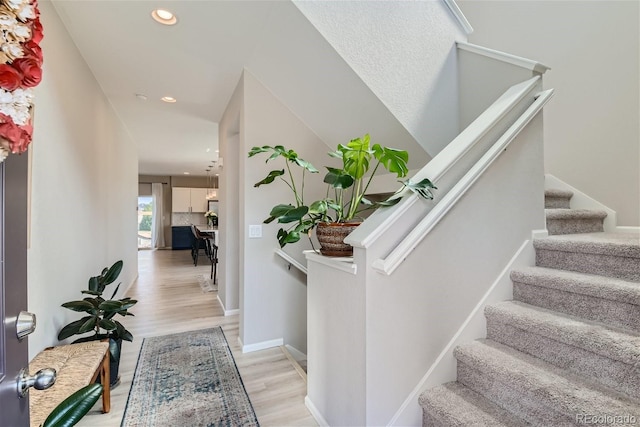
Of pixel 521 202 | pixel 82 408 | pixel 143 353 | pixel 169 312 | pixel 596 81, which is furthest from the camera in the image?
pixel 169 312

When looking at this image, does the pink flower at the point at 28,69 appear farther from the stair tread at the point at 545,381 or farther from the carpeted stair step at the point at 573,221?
the carpeted stair step at the point at 573,221

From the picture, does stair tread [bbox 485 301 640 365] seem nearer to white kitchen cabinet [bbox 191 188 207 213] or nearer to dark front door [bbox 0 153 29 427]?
dark front door [bbox 0 153 29 427]

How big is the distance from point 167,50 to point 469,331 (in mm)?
3081

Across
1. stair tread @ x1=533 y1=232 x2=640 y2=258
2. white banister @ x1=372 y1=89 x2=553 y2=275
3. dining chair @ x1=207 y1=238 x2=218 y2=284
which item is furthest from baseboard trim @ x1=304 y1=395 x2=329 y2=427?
dining chair @ x1=207 y1=238 x2=218 y2=284

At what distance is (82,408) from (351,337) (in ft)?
3.40

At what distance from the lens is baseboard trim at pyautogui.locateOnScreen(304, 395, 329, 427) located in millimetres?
1726

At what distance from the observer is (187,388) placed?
6.89 ft

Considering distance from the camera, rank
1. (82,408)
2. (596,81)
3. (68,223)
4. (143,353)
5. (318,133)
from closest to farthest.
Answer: (82,408) → (68,223) → (596,81) → (143,353) → (318,133)

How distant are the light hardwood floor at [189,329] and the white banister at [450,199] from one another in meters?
A: 1.21

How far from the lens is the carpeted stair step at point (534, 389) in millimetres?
1082

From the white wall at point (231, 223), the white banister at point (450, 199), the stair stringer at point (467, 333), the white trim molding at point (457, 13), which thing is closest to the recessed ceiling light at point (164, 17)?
the white wall at point (231, 223)

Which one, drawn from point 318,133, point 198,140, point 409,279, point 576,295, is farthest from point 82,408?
point 198,140

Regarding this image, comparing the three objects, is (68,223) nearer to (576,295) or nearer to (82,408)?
(82,408)

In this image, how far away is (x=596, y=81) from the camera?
2494mm
